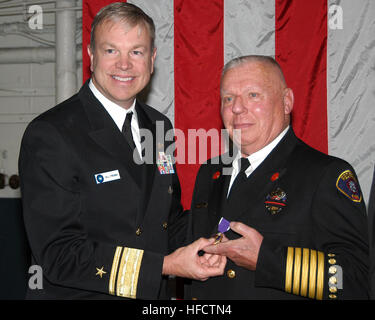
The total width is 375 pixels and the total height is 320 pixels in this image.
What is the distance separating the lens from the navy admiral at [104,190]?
58.9 inches

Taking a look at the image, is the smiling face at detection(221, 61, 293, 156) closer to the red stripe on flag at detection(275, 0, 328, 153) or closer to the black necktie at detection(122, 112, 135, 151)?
the black necktie at detection(122, 112, 135, 151)

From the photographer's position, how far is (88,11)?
308 cm

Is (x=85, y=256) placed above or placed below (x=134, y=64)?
below

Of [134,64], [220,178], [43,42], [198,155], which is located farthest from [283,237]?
[43,42]

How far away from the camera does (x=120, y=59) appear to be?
1.72 metres

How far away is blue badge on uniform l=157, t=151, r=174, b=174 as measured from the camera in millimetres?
1905

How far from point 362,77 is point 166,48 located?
4.94 feet

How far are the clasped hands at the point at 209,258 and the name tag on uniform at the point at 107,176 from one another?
39 cm

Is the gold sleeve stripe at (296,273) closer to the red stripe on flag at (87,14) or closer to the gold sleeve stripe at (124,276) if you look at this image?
the gold sleeve stripe at (124,276)

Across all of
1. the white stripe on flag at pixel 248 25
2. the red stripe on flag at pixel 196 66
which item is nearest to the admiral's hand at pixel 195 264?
the red stripe on flag at pixel 196 66

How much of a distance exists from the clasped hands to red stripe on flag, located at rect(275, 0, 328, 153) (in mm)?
1678

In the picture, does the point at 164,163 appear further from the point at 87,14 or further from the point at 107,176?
the point at 87,14
